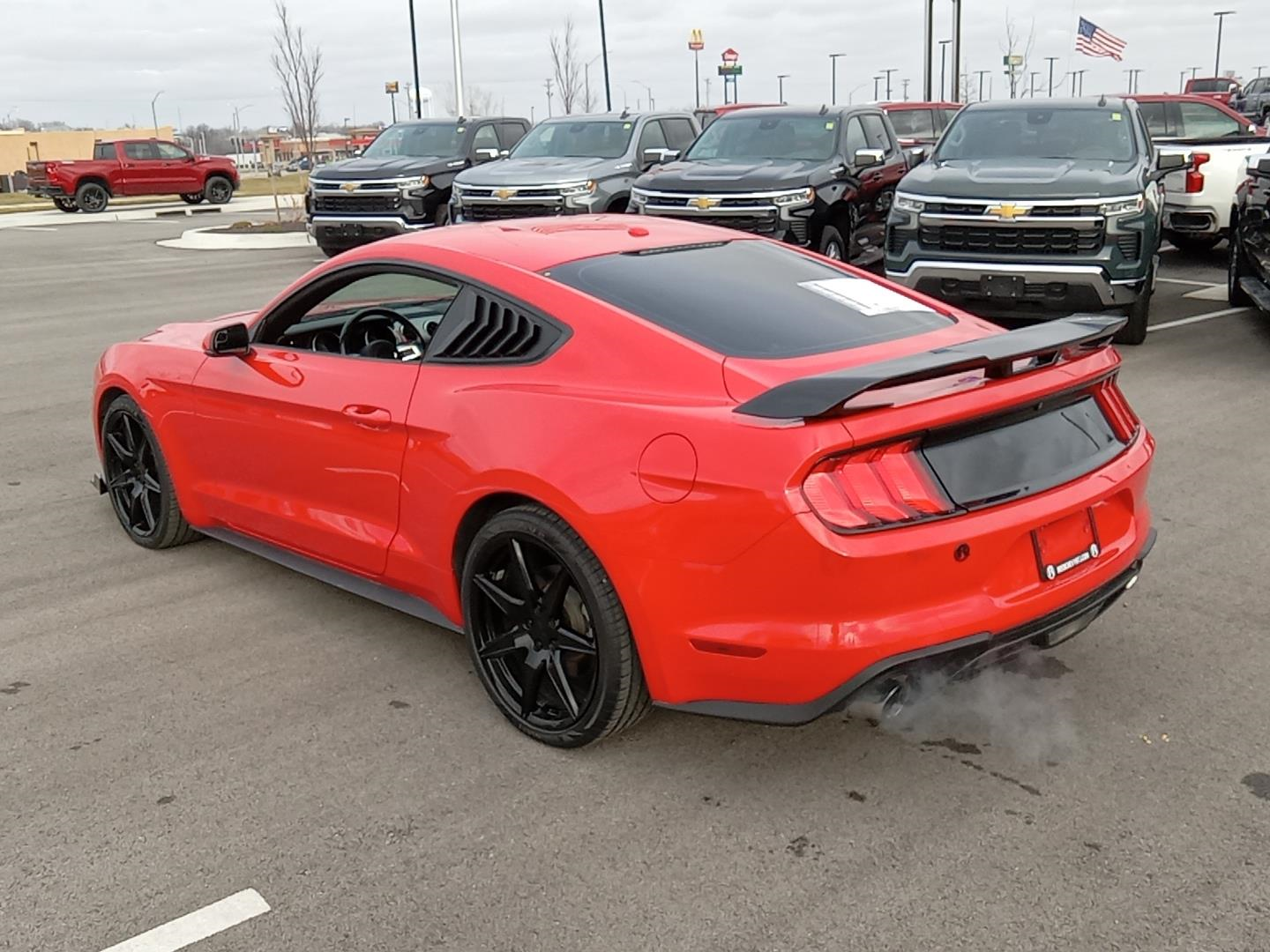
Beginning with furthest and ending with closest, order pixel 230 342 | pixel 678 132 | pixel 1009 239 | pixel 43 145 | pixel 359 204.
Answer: pixel 43 145
pixel 359 204
pixel 678 132
pixel 1009 239
pixel 230 342

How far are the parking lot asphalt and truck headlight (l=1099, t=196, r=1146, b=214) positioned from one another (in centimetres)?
480

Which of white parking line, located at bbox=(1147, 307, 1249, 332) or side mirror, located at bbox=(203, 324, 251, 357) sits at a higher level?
side mirror, located at bbox=(203, 324, 251, 357)

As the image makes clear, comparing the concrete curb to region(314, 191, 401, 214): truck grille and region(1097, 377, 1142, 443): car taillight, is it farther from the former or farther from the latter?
region(1097, 377, 1142, 443): car taillight

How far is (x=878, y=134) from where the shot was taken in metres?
14.4

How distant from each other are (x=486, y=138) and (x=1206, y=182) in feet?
32.7

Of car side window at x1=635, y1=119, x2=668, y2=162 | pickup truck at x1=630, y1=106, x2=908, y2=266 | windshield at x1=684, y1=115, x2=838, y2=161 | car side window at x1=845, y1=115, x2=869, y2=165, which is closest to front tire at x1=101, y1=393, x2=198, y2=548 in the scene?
pickup truck at x1=630, y1=106, x2=908, y2=266

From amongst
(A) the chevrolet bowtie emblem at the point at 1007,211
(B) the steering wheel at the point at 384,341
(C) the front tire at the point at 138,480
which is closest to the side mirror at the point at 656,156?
(A) the chevrolet bowtie emblem at the point at 1007,211

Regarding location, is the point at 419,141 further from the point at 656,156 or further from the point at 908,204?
the point at 908,204

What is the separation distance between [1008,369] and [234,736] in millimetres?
2565

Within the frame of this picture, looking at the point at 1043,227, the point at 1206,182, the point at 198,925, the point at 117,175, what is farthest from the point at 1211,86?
the point at 198,925

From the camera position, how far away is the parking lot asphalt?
9.61 ft

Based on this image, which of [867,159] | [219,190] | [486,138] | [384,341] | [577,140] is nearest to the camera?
[384,341]

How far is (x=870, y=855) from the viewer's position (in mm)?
3164

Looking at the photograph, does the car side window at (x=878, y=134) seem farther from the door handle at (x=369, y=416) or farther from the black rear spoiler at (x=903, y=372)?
the black rear spoiler at (x=903, y=372)
